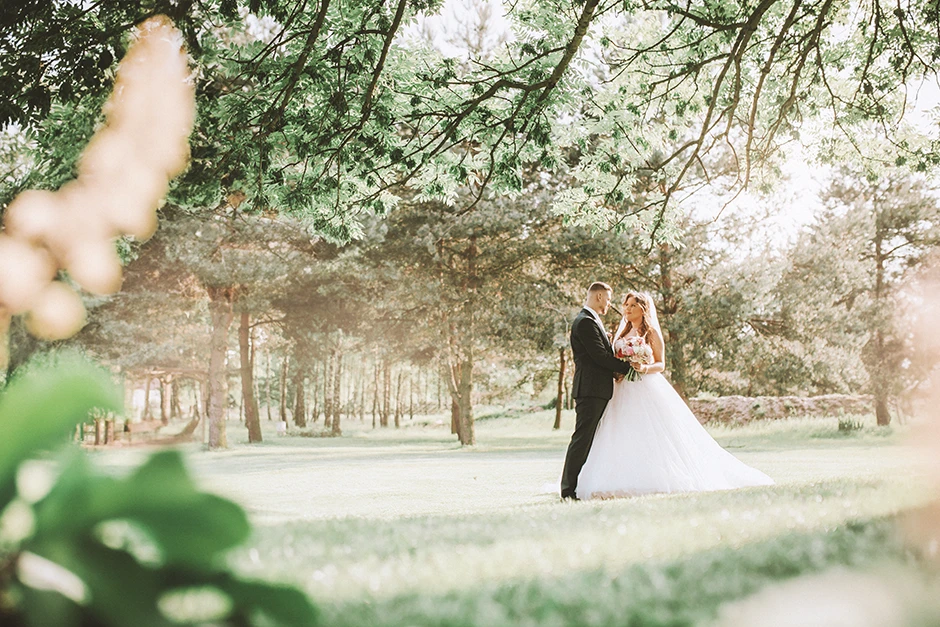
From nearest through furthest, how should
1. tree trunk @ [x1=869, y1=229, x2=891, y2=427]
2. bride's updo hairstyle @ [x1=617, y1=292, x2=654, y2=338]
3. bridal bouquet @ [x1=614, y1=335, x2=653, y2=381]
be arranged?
bridal bouquet @ [x1=614, y1=335, x2=653, y2=381], bride's updo hairstyle @ [x1=617, y1=292, x2=654, y2=338], tree trunk @ [x1=869, y1=229, x2=891, y2=427]

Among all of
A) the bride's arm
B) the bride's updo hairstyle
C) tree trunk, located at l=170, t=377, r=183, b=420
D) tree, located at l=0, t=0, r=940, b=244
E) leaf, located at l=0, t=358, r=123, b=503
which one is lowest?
tree trunk, located at l=170, t=377, r=183, b=420

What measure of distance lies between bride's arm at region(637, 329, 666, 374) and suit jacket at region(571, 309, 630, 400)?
1.87 feet

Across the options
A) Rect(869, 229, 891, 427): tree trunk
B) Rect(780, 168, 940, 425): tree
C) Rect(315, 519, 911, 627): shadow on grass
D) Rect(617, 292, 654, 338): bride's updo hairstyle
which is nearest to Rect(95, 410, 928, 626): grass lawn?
Rect(315, 519, 911, 627): shadow on grass

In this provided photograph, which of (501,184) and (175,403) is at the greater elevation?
(501,184)

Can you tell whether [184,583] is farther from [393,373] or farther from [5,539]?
[393,373]

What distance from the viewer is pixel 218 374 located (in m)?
28.1

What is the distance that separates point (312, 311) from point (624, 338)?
24.5 m

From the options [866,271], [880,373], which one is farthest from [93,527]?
[866,271]

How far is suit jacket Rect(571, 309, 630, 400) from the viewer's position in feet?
27.2

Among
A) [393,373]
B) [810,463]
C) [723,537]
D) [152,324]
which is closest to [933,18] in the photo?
[810,463]

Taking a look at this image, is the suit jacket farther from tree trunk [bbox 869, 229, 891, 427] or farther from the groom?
tree trunk [bbox 869, 229, 891, 427]

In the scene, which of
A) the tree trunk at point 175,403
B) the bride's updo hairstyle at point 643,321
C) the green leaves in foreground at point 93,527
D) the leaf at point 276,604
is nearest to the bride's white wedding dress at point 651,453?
the bride's updo hairstyle at point 643,321

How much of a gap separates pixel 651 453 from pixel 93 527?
8.21 meters

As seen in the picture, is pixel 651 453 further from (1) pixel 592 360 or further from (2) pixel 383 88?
(2) pixel 383 88
